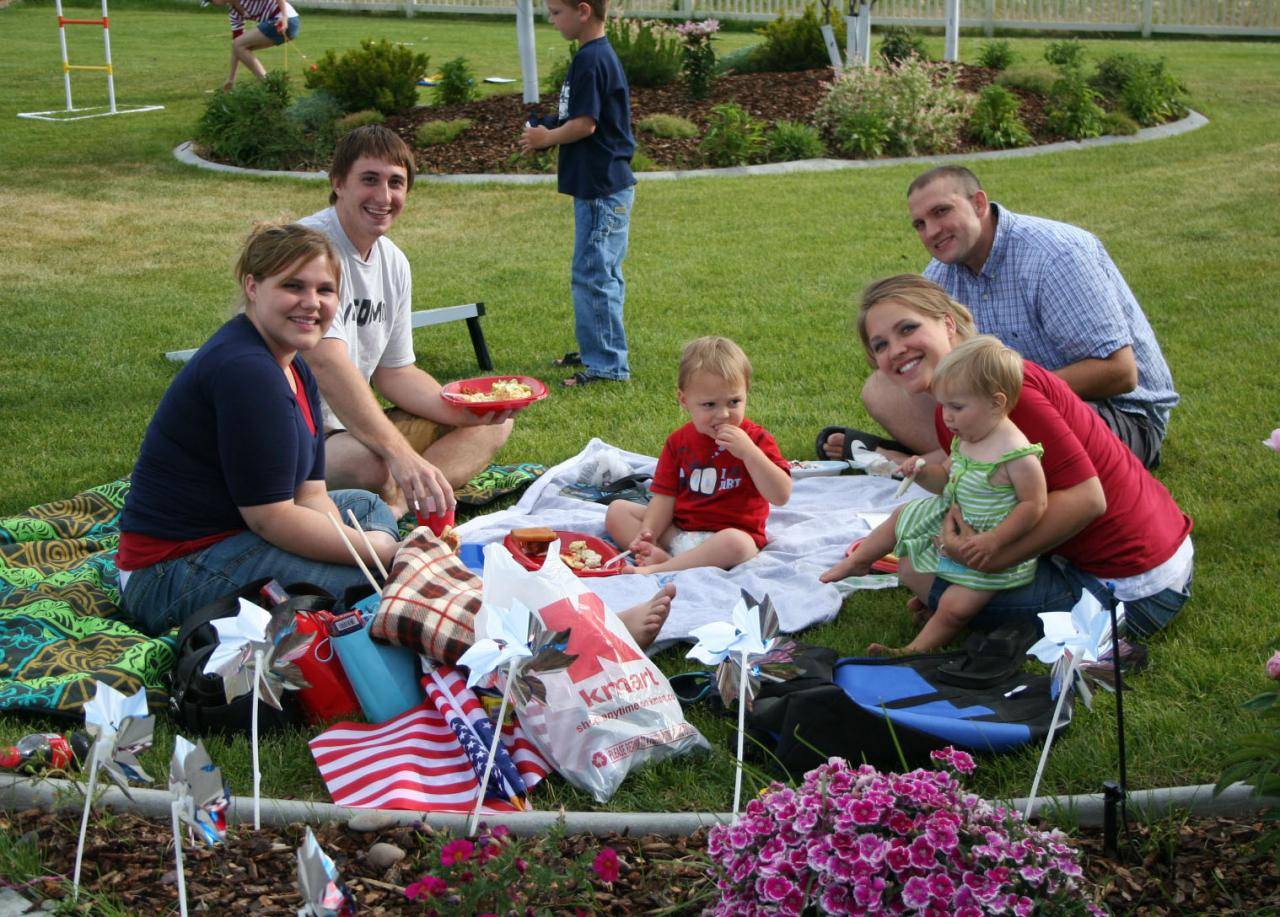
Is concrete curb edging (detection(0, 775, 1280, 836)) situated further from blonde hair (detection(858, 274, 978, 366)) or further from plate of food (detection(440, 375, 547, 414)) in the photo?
plate of food (detection(440, 375, 547, 414))

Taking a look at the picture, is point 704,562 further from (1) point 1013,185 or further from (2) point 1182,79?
(2) point 1182,79

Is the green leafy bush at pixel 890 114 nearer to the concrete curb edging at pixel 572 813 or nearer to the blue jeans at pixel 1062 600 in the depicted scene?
the blue jeans at pixel 1062 600

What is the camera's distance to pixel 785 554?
4.55 m

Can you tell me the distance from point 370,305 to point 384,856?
2.81 metres

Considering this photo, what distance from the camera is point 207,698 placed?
328 cm

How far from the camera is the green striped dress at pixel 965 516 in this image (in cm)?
354

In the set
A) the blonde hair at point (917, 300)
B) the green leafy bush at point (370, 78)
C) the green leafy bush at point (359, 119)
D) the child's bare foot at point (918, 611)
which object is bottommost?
the child's bare foot at point (918, 611)

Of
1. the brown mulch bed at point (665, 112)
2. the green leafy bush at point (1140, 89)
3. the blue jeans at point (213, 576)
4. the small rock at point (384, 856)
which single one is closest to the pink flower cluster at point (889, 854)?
the small rock at point (384, 856)

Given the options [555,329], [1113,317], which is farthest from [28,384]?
[1113,317]

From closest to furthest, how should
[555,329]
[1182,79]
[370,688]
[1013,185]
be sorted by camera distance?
1. [370,688]
2. [555,329]
3. [1013,185]
4. [1182,79]

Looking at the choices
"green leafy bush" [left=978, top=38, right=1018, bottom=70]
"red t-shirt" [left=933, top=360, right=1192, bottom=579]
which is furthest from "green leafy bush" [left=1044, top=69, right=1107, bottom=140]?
"red t-shirt" [left=933, top=360, right=1192, bottom=579]

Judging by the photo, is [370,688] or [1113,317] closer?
[370,688]

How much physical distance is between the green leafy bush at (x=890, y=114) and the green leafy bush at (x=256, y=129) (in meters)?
5.20

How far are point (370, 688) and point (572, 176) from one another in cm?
392
